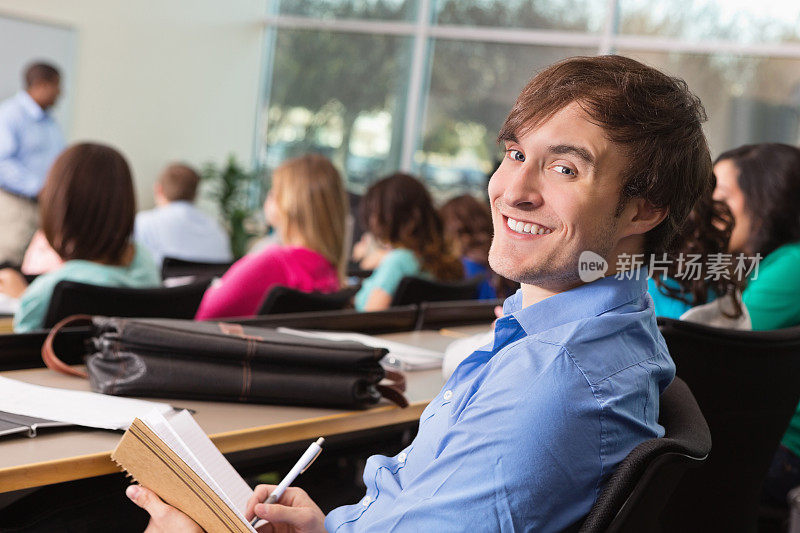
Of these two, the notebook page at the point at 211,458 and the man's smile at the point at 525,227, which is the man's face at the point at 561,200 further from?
the notebook page at the point at 211,458

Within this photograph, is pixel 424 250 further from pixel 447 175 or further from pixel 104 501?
pixel 447 175

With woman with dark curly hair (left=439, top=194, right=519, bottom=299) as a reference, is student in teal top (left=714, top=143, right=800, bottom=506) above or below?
above

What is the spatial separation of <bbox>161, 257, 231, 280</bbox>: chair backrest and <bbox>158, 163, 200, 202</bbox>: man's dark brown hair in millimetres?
1775

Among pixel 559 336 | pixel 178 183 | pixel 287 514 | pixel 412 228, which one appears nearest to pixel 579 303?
pixel 559 336

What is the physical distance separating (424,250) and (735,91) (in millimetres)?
4660

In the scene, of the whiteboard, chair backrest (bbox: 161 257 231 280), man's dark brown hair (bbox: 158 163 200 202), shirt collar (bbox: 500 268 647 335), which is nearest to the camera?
shirt collar (bbox: 500 268 647 335)

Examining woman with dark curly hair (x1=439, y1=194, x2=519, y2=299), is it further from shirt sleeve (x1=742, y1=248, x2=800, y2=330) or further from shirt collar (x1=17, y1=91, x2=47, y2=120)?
shirt collar (x1=17, y1=91, x2=47, y2=120)

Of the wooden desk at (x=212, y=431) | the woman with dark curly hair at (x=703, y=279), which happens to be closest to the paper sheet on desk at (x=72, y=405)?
the wooden desk at (x=212, y=431)

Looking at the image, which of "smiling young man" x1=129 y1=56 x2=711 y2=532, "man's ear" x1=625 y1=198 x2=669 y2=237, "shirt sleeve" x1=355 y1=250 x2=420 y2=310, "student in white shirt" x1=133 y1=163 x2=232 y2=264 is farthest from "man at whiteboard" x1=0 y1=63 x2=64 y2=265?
"man's ear" x1=625 y1=198 x2=669 y2=237

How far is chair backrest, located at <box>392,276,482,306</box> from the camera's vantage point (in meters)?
3.18

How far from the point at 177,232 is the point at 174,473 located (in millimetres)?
4522

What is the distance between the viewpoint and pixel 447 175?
8734 mm

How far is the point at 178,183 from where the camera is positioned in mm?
5625

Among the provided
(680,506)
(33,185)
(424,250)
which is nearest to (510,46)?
(33,185)
